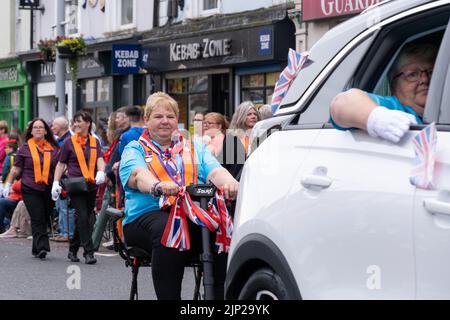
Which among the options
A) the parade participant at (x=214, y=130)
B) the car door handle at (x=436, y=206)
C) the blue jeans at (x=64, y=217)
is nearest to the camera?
the car door handle at (x=436, y=206)

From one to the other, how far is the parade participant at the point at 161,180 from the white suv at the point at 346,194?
1505 millimetres

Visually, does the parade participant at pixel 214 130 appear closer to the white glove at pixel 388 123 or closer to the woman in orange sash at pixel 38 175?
the woman in orange sash at pixel 38 175

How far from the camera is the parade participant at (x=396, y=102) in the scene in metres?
3.91

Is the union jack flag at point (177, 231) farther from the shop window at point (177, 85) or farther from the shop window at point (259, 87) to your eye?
the shop window at point (177, 85)

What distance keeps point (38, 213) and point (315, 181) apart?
33.7 ft

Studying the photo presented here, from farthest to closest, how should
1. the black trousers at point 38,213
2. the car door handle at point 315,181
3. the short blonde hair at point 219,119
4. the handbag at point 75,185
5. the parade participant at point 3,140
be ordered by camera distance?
the parade participant at point 3,140 → the black trousers at point 38,213 → the handbag at point 75,185 → the short blonde hair at point 219,119 → the car door handle at point 315,181

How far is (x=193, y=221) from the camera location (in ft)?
21.4

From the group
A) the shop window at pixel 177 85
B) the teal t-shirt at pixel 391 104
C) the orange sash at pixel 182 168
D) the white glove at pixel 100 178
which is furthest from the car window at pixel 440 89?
the shop window at pixel 177 85

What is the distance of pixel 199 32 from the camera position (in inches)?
923

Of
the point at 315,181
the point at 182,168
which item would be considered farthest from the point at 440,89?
the point at 182,168

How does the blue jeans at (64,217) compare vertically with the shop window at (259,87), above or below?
below

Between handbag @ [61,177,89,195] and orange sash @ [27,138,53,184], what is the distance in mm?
750

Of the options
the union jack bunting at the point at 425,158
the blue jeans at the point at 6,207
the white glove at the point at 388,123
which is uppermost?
the white glove at the point at 388,123

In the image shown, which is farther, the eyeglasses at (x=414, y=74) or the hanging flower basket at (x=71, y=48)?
the hanging flower basket at (x=71, y=48)
